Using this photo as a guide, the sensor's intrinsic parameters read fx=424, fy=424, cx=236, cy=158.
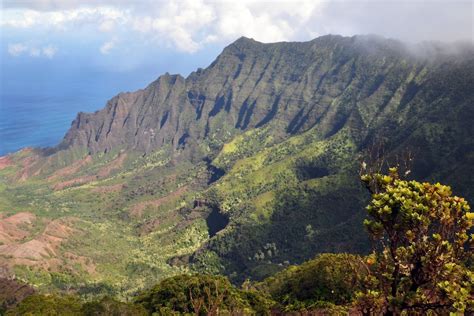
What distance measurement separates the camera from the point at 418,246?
15.5 metres

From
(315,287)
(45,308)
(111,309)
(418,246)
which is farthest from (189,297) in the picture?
(418,246)

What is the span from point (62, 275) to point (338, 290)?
417ft

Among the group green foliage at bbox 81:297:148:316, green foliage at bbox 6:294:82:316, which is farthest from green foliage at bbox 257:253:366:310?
green foliage at bbox 6:294:82:316

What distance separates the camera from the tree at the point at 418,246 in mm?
15000

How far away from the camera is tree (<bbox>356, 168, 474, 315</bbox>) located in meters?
15.0

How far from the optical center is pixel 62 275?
16325cm

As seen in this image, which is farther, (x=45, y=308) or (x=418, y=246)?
(x=45, y=308)

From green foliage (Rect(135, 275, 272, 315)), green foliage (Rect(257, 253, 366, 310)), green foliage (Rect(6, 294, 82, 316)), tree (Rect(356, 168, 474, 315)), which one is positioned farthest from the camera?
green foliage (Rect(135, 275, 272, 315))

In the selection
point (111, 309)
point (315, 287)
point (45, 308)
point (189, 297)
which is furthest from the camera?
point (315, 287)

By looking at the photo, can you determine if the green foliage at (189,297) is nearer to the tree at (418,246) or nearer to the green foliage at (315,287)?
the green foliage at (315,287)

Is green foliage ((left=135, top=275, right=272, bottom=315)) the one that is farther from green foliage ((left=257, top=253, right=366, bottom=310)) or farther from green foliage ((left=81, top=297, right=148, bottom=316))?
green foliage ((left=257, top=253, right=366, bottom=310))

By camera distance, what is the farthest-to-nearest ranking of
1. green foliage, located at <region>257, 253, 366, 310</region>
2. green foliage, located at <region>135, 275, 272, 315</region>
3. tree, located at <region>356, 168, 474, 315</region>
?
green foliage, located at <region>135, 275, 272, 315</region>
green foliage, located at <region>257, 253, 366, 310</region>
tree, located at <region>356, 168, 474, 315</region>

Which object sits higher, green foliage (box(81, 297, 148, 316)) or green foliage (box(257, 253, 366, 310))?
green foliage (box(81, 297, 148, 316))

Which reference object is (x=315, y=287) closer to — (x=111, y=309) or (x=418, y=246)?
(x=111, y=309)
